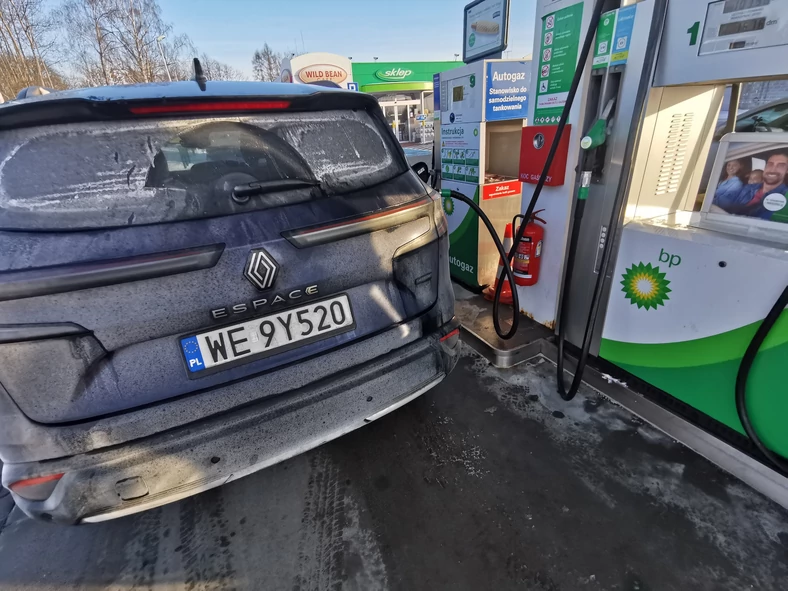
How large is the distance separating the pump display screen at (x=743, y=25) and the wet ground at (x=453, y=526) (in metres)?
1.87

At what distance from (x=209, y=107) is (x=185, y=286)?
0.66m

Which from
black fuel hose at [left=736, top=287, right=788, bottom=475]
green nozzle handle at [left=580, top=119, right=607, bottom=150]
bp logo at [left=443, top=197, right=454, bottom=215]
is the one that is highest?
green nozzle handle at [left=580, top=119, right=607, bottom=150]

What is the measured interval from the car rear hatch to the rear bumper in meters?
0.15

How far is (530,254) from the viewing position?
297 centimetres

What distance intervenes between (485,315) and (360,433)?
5.41ft

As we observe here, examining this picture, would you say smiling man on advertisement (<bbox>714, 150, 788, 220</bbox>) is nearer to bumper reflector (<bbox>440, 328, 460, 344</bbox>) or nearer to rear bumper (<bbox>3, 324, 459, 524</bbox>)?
bumper reflector (<bbox>440, 328, 460, 344</bbox>)

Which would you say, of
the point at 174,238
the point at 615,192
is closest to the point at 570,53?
the point at 615,192

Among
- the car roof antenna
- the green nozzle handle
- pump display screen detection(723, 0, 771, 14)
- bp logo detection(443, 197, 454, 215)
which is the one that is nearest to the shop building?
bp logo detection(443, 197, 454, 215)

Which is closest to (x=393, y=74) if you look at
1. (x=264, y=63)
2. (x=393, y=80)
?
(x=393, y=80)

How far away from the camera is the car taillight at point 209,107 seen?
1392mm

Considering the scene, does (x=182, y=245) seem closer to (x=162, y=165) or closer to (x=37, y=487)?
(x=162, y=165)

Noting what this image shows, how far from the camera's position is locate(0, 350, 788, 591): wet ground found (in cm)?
166

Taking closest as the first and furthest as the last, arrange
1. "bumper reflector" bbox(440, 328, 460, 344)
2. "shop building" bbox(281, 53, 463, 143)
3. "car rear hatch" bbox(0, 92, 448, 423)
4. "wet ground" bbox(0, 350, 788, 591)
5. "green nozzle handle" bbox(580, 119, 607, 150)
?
1. "car rear hatch" bbox(0, 92, 448, 423)
2. "wet ground" bbox(0, 350, 788, 591)
3. "bumper reflector" bbox(440, 328, 460, 344)
4. "green nozzle handle" bbox(580, 119, 607, 150)
5. "shop building" bbox(281, 53, 463, 143)

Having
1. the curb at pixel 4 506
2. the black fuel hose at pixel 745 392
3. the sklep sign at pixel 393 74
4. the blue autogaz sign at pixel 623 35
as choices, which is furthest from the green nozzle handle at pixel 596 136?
the sklep sign at pixel 393 74
